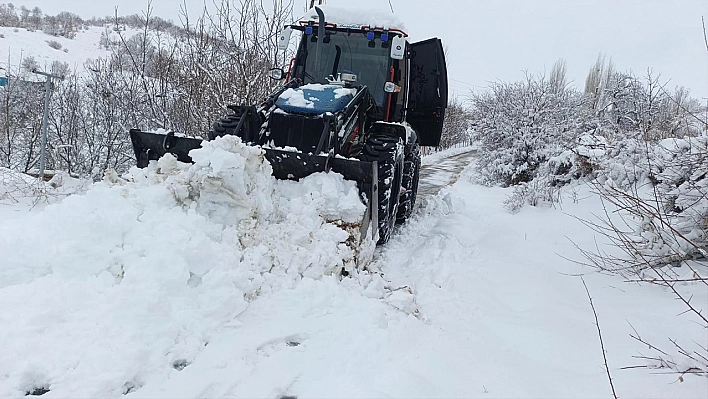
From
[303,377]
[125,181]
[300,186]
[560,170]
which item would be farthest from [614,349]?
[560,170]

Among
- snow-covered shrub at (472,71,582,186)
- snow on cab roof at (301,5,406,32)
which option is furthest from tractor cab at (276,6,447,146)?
snow-covered shrub at (472,71,582,186)

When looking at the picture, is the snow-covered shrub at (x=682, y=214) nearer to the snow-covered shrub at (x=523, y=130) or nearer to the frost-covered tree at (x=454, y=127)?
the snow-covered shrub at (x=523, y=130)

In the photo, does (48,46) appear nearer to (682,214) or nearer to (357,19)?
(357,19)

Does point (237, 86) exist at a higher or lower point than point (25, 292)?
higher

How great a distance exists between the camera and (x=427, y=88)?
665cm

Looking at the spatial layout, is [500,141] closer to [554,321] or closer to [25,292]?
[554,321]

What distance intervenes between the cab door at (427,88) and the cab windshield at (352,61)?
33.7 inches

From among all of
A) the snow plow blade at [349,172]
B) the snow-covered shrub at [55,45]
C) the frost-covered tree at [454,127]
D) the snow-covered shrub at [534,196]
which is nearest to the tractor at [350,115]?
the snow plow blade at [349,172]

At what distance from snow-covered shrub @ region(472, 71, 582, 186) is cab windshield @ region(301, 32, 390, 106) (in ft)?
23.0

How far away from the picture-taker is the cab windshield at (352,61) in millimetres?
5766

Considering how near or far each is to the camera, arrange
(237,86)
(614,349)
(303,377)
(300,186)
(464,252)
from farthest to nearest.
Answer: (237,86) < (464,252) < (300,186) < (614,349) < (303,377)

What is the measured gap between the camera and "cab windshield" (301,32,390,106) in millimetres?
5766

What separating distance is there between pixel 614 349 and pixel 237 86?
7.20 m

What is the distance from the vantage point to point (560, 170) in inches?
350
